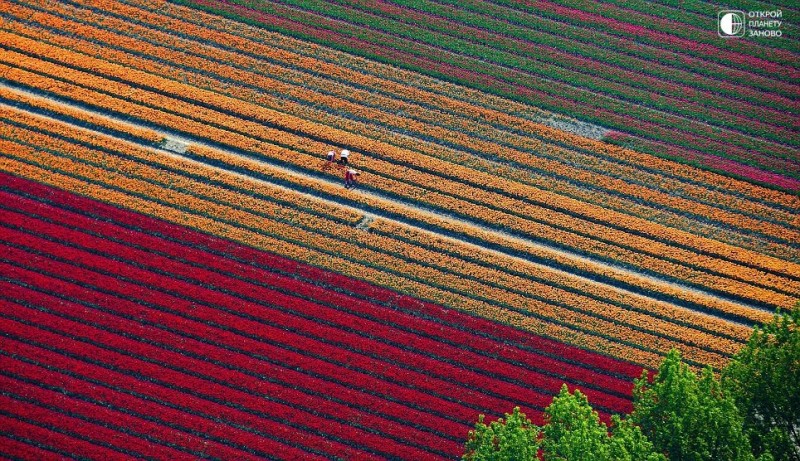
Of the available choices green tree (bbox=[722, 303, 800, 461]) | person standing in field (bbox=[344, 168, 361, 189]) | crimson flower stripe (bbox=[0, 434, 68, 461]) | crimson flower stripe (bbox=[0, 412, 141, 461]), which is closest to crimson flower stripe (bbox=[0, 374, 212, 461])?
crimson flower stripe (bbox=[0, 412, 141, 461])

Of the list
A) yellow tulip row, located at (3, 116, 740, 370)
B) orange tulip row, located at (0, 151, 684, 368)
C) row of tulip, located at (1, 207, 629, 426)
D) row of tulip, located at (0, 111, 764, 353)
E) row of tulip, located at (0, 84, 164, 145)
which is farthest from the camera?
row of tulip, located at (0, 84, 164, 145)

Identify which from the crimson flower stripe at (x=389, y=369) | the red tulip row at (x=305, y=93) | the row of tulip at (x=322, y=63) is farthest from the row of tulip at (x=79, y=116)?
the crimson flower stripe at (x=389, y=369)

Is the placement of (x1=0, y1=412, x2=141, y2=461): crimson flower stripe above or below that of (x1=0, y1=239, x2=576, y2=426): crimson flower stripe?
below

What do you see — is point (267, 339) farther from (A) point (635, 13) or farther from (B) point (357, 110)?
(A) point (635, 13)

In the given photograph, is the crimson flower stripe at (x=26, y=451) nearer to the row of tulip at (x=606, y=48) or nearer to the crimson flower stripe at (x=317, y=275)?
the crimson flower stripe at (x=317, y=275)

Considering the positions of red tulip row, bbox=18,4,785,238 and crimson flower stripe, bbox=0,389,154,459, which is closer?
crimson flower stripe, bbox=0,389,154,459

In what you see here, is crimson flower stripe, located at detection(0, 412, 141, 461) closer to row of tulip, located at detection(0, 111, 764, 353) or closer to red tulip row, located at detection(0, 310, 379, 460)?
red tulip row, located at detection(0, 310, 379, 460)

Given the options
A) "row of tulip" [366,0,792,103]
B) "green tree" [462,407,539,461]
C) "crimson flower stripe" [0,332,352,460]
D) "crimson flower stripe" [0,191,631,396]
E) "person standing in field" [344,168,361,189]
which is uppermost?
"row of tulip" [366,0,792,103]
